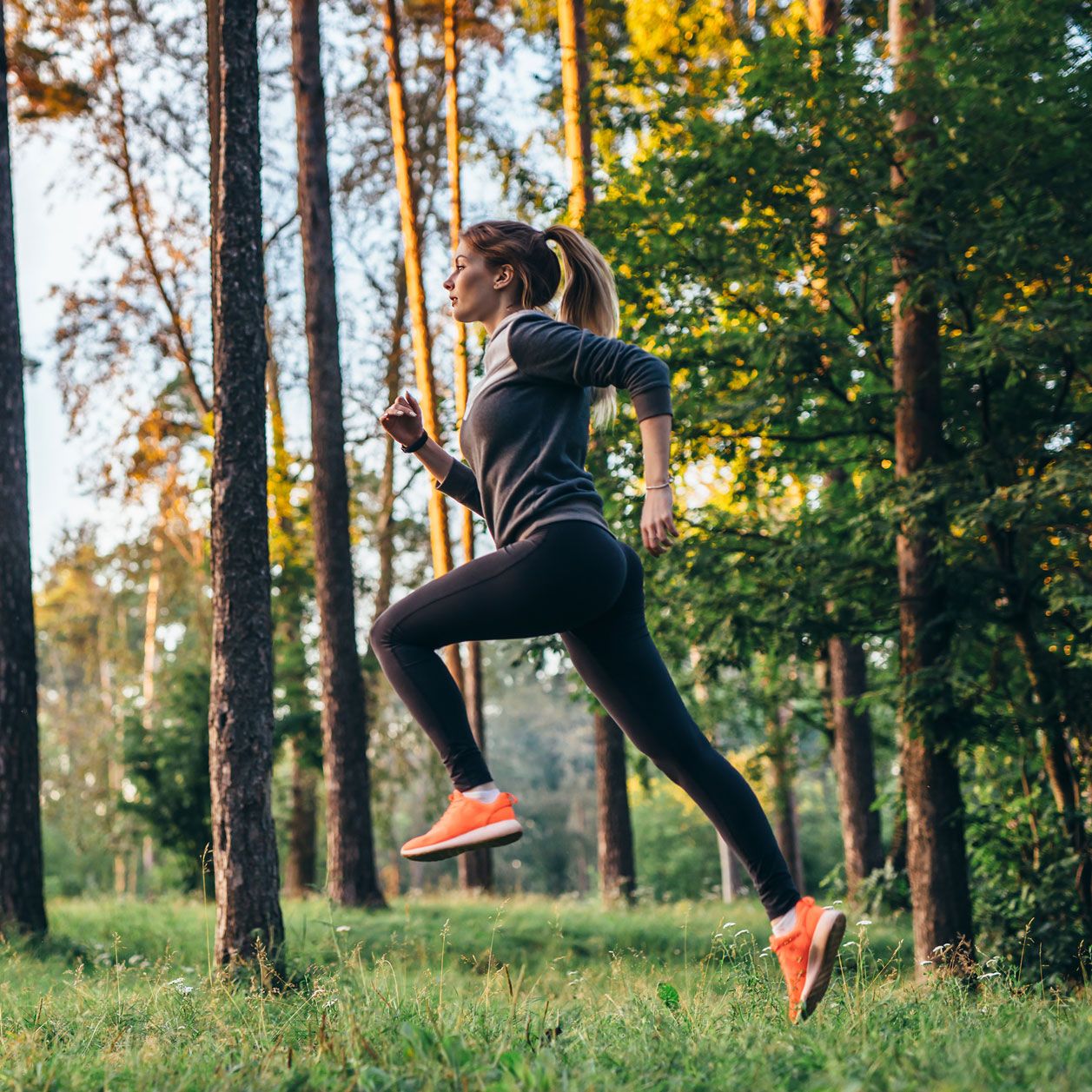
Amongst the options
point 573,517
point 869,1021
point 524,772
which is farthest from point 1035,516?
point 524,772

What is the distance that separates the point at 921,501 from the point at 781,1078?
6155 mm

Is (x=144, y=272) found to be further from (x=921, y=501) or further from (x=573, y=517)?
(x=573, y=517)

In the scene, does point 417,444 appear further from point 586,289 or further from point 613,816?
point 613,816

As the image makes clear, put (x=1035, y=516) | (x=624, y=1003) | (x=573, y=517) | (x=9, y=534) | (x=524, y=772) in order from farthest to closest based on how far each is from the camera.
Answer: (x=524, y=772)
(x=9, y=534)
(x=1035, y=516)
(x=624, y=1003)
(x=573, y=517)

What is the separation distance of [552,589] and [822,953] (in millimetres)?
1337

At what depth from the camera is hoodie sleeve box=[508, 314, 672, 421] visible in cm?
333

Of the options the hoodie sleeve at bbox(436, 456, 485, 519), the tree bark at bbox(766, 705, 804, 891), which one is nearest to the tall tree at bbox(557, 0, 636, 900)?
the tree bark at bbox(766, 705, 804, 891)

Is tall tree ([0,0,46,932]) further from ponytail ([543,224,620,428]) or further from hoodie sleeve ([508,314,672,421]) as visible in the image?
hoodie sleeve ([508,314,672,421])

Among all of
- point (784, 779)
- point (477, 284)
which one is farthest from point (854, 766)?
point (477, 284)

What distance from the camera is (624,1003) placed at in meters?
4.30

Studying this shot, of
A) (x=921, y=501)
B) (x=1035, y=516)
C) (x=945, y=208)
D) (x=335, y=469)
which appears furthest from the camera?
(x=335, y=469)

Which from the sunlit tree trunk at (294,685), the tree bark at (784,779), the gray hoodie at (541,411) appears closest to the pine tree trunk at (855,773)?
the tree bark at (784,779)

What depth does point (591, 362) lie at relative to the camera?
11.0 feet

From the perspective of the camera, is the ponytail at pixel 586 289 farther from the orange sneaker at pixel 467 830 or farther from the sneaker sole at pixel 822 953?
the sneaker sole at pixel 822 953
